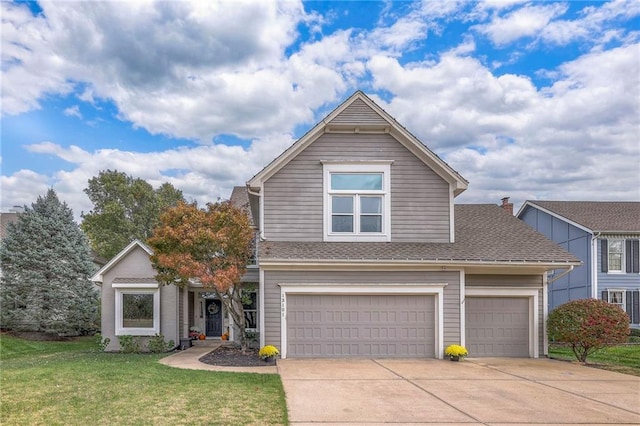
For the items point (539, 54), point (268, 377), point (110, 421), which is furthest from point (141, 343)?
point (539, 54)

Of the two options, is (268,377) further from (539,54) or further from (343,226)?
(539,54)

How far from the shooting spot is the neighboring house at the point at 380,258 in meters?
13.5

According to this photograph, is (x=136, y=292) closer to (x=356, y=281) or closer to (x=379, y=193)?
(x=356, y=281)

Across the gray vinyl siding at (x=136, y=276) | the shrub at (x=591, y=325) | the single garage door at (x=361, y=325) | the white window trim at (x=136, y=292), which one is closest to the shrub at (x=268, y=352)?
the single garage door at (x=361, y=325)

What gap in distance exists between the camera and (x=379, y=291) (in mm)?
13664

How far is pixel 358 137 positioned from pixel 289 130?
8.18 m

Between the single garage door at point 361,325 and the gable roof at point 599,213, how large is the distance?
48.1ft

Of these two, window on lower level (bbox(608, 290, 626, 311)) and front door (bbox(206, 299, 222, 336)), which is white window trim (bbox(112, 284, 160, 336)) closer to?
front door (bbox(206, 299, 222, 336))

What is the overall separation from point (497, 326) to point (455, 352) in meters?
2.13

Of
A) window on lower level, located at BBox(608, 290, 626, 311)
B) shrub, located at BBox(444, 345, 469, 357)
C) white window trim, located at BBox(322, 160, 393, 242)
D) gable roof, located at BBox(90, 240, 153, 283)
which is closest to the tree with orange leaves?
white window trim, located at BBox(322, 160, 393, 242)

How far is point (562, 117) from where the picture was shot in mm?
20234

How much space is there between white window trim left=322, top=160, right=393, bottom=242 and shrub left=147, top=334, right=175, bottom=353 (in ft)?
22.7

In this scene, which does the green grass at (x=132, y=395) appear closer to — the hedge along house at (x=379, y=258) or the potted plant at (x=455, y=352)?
the hedge along house at (x=379, y=258)

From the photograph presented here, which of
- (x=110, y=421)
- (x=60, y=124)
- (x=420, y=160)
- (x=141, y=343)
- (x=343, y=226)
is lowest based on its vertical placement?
(x=141, y=343)
